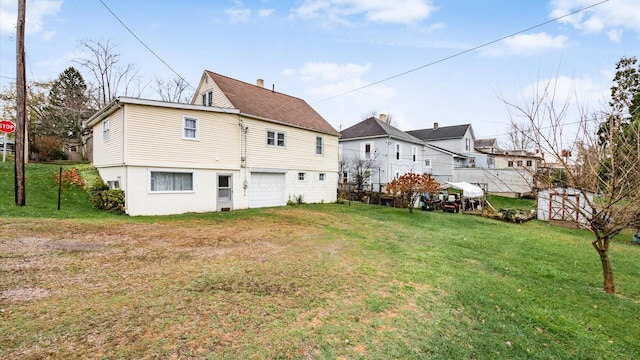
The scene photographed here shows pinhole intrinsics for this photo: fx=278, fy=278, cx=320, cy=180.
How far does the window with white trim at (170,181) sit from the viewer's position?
11539 mm

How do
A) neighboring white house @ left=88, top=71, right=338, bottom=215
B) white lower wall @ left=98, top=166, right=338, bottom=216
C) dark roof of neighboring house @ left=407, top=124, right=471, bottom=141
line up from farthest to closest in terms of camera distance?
dark roof of neighboring house @ left=407, top=124, right=471, bottom=141
neighboring white house @ left=88, top=71, right=338, bottom=215
white lower wall @ left=98, top=166, right=338, bottom=216

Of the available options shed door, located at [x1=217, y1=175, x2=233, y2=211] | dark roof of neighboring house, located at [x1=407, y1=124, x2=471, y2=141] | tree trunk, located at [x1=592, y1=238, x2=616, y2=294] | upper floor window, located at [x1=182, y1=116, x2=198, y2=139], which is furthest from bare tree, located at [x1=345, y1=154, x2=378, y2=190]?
tree trunk, located at [x1=592, y1=238, x2=616, y2=294]

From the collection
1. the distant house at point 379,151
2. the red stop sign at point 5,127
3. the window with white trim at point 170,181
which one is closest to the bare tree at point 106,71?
the red stop sign at point 5,127

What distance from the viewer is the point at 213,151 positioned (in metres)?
13.0

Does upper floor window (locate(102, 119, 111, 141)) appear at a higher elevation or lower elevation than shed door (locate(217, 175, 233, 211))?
higher

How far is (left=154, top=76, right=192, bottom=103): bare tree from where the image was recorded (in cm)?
3020

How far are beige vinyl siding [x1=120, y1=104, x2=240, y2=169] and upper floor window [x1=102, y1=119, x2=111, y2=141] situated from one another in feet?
9.56

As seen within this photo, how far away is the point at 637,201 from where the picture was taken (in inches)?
198

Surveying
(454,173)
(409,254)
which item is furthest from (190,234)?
(454,173)

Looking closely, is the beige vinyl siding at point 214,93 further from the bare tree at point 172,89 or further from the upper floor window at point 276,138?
the bare tree at point 172,89

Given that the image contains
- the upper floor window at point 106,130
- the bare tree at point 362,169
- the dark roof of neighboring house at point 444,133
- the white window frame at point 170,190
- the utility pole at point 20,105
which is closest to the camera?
the utility pole at point 20,105

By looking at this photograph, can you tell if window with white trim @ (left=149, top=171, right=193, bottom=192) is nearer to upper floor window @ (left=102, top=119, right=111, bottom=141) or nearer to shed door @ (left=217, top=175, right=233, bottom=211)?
shed door @ (left=217, top=175, right=233, bottom=211)

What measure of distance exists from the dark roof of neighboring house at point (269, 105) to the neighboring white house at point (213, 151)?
0.29 feet

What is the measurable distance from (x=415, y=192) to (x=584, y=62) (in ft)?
35.6
